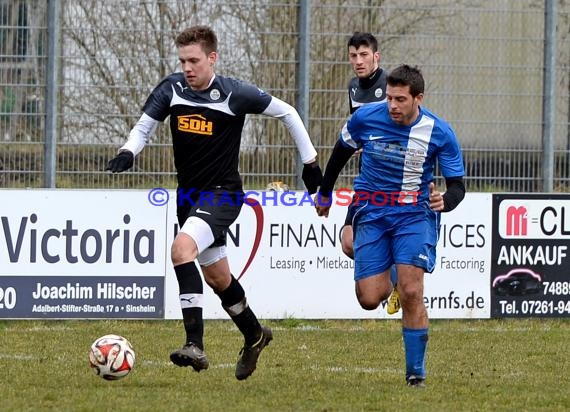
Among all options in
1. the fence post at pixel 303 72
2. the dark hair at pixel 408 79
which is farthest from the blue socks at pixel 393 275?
the fence post at pixel 303 72

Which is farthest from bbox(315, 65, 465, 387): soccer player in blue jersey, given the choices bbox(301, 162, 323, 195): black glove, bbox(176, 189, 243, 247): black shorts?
bbox(176, 189, 243, 247): black shorts

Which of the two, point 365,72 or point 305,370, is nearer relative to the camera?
point 305,370

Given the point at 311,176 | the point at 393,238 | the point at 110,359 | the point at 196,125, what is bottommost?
the point at 110,359

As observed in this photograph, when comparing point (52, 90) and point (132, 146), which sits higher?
point (52, 90)

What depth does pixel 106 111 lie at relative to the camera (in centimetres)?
1262

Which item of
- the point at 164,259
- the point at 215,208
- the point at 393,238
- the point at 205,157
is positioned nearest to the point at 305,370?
the point at 393,238

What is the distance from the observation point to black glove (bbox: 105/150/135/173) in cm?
783

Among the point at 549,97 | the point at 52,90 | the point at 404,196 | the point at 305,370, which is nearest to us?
the point at 404,196

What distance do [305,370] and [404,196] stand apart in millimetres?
1588

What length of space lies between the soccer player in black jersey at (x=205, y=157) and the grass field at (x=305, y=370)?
533 mm

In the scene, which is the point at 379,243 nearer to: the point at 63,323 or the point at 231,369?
the point at 231,369

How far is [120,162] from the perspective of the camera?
7.86 metres

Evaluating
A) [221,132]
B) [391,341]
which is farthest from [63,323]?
[221,132]

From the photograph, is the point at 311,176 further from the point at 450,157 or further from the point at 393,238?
the point at 450,157
